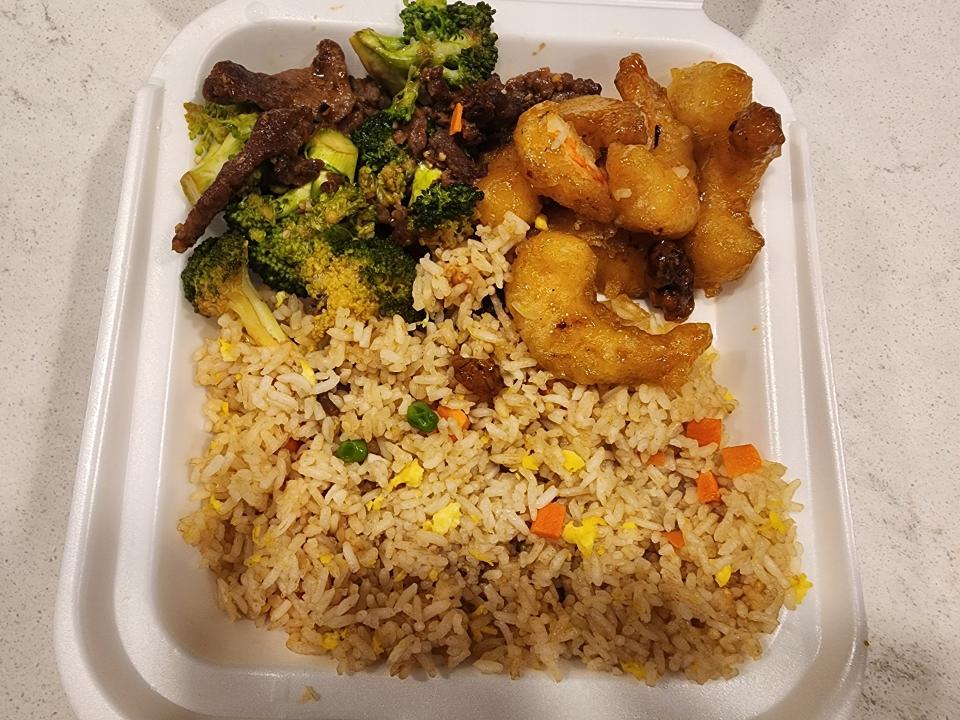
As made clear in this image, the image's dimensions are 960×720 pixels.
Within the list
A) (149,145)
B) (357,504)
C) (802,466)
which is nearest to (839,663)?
(802,466)

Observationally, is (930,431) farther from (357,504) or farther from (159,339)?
(159,339)

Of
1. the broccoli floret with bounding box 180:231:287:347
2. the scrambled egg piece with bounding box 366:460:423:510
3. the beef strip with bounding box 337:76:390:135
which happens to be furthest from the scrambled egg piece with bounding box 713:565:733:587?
the beef strip with bounding box 337:76:390:135

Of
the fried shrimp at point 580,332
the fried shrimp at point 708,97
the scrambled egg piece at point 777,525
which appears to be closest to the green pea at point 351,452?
the fried shrimp at point 580,332

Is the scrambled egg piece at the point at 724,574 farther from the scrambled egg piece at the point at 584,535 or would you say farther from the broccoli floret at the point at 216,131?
the broccoli floret at the point at 216,131

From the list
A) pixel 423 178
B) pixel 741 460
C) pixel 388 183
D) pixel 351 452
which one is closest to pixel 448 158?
pixel 423 178

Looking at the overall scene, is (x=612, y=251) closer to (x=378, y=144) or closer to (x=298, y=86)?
(x=378, y=144)
